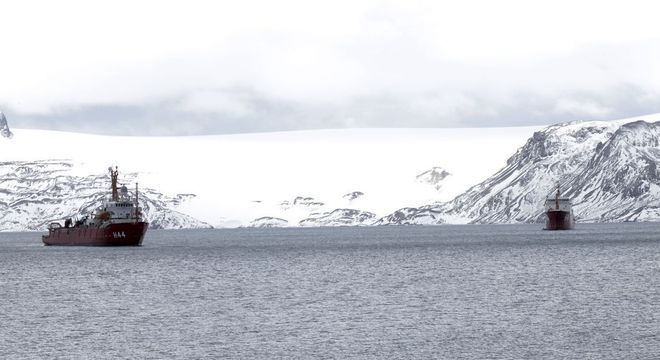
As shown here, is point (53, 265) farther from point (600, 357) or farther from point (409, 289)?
point (600, 357)

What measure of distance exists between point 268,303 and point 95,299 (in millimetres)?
20059

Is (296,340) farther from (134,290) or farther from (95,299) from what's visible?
(134,290)

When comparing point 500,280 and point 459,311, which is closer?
point 459,311

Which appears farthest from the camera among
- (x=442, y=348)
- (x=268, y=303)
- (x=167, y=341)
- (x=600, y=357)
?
(x=268, y=303)

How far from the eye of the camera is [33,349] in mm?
81688

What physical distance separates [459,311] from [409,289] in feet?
85.4

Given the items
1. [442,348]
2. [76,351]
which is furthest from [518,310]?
[76,351]

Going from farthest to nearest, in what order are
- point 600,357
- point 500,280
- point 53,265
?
1. point 53,265
2. point 500,280
3. point 600,357

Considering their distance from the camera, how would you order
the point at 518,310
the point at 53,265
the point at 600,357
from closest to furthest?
the point at 600,357
the point at 518,310
the point at 53,265

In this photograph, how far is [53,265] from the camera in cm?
19038

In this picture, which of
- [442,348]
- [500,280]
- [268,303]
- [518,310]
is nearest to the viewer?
[442,348]

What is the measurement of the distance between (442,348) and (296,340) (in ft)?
37.3

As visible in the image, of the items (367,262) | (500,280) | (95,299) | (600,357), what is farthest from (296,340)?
(367,262)

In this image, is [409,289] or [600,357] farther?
[409,289]
